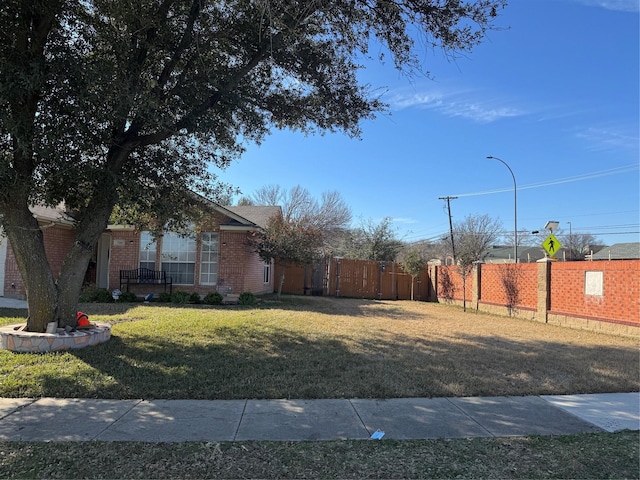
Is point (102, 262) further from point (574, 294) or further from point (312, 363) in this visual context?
point (574, 294)

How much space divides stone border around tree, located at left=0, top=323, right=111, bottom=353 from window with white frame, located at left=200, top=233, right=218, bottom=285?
8568mm

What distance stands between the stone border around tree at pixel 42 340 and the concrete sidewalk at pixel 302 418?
6.92 ft

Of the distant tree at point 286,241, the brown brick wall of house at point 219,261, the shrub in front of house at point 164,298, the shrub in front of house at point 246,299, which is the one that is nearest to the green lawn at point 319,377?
the shrub in front of house at point 164,298

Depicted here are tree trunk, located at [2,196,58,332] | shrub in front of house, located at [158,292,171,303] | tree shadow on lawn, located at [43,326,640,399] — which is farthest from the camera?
shrub in front of house, located at [158,292,171,303]

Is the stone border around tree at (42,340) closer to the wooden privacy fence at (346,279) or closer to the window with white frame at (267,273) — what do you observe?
the window with white frame at (267,273)

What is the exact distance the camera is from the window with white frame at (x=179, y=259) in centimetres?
1589

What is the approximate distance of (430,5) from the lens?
7.12 m

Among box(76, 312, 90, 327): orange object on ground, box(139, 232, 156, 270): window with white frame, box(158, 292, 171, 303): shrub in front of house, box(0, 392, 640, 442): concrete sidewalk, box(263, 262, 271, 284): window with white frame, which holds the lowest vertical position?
box(0, 392, 640, 442): concrete sidewalk

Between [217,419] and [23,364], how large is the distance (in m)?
3.69

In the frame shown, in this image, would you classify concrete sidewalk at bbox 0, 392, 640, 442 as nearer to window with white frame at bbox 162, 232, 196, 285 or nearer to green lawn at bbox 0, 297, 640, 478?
green lawn at bbox 0, 297, 640, 478

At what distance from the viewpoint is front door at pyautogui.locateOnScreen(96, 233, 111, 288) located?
56.6ft

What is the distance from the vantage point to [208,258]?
15.9m

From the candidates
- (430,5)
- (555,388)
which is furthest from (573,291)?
(430,5)

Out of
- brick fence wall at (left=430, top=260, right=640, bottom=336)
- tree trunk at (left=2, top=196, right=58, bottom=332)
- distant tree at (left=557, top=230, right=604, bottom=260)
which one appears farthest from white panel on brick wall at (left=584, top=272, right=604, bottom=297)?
distant tree at (left=557, top=230, right=604, bottom=260)
